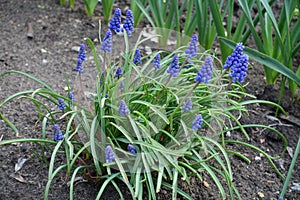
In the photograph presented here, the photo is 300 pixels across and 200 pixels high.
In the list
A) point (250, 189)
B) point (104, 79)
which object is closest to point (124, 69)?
point (104, 79)

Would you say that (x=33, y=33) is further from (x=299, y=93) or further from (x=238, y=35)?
(x=299, y=93)

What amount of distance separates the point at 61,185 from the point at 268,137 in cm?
153

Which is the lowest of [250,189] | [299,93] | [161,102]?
[250,189]

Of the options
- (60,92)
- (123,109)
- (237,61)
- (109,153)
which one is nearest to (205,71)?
(237,61)

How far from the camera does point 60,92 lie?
11.8ft

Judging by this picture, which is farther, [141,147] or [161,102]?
[161,102]

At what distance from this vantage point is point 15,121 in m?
3.26

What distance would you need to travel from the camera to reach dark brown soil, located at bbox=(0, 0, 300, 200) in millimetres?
2895

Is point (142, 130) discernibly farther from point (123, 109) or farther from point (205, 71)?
point (205, 71)

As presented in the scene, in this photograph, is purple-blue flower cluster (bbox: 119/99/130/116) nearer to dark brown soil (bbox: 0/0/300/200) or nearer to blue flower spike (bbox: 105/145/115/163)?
blue flower spike (bbox: 105/145/115/163)

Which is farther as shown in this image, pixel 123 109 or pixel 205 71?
A: pixel 123 109

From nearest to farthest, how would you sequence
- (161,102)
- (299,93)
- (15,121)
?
(161,102)
(15,121)
(299,93)

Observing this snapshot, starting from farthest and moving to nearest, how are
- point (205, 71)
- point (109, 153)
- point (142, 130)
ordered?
point (142, 130)
point (109, 153)
point (205, 71)

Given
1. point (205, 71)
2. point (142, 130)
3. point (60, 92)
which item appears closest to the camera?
point (205, 71)
